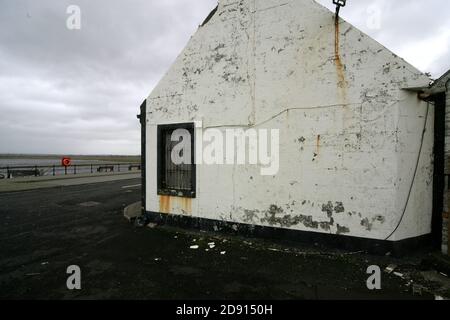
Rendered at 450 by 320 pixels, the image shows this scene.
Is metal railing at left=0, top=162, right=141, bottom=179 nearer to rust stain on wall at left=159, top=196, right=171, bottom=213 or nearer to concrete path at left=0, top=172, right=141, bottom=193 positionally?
concrete path at left=0, top=172, right=141, bottom=193

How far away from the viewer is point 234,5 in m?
6.74

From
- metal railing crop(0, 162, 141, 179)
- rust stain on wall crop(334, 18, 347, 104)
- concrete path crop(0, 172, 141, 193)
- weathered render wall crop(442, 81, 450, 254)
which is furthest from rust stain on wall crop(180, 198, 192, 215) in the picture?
metal railing crop(0, 162, 141, 179)

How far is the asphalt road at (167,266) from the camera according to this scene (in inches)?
158

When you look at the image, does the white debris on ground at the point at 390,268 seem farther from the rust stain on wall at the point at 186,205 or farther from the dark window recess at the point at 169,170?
the dark window recess at the point at 169,170

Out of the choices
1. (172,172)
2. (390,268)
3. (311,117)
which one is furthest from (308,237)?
(172,172)

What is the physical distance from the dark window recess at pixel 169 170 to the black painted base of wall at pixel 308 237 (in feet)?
2.57

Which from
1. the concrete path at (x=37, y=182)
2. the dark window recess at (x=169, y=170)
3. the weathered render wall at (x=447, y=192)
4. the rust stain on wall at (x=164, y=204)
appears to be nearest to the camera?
the weathered render wall at (x=447, y=192)

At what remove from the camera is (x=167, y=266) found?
500cm

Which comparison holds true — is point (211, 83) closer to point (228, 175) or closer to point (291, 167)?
point (228, 175)

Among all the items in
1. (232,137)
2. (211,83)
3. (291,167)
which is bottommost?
(291,167)

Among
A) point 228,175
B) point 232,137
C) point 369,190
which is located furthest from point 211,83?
point 369,190

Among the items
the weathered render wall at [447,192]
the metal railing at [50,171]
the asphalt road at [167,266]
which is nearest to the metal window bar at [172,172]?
the asphalt road at [167,266]

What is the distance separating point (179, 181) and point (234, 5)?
487 cm

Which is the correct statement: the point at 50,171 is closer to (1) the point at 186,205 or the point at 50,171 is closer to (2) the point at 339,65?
(1) the point at 186,205
